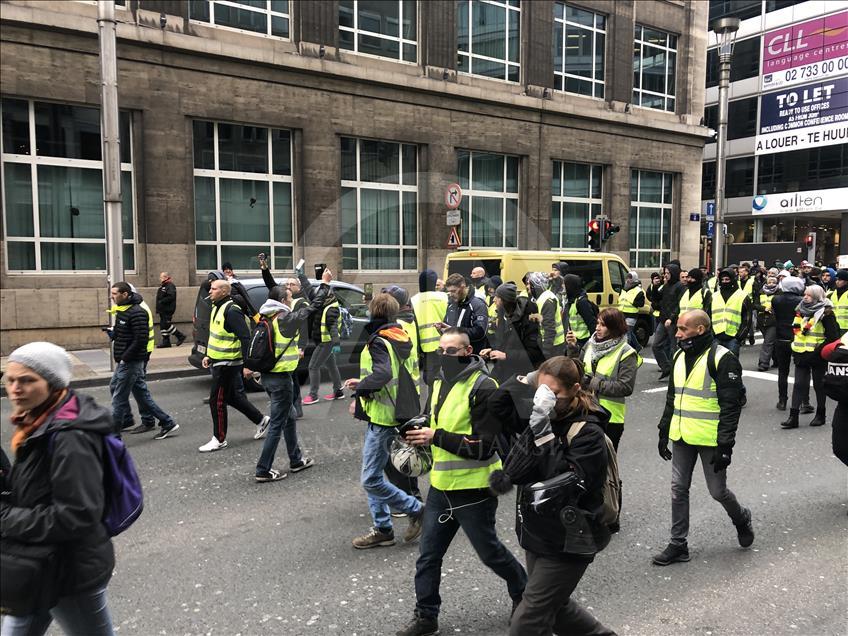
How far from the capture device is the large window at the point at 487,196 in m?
21.4

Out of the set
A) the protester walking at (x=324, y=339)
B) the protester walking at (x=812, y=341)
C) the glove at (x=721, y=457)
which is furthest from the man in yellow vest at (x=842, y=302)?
the protester walking at (x=324, y=339)

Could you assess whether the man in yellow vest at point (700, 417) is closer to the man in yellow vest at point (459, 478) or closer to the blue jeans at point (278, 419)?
the man in yellow vest at point (459, 478)

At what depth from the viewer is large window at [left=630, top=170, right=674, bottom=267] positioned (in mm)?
26578

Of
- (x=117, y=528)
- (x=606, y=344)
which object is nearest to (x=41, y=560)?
(x=117, y=528)

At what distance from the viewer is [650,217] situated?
1075 inches

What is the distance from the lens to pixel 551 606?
2967 mm

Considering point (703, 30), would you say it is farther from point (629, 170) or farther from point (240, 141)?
point (240, 141)

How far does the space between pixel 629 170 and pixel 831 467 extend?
2076 cm

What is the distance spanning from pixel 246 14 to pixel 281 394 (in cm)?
1435

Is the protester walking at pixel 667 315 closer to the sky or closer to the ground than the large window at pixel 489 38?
closer to the ground

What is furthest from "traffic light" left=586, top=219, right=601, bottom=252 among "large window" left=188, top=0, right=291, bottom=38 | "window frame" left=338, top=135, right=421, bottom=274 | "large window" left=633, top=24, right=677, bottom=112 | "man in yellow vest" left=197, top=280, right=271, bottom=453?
"man in yellow vest" left=197, top=280, right=271, bottom=453

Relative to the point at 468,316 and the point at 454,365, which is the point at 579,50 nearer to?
the point at 468,316

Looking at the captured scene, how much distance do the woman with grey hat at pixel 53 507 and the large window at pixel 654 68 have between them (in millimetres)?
27397

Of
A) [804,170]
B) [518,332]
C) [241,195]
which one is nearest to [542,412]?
[518,332]
